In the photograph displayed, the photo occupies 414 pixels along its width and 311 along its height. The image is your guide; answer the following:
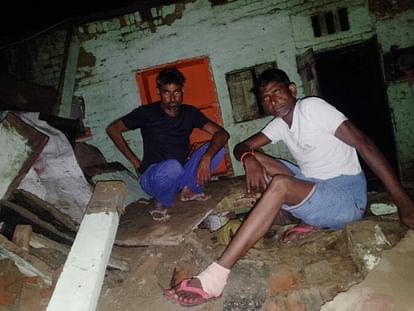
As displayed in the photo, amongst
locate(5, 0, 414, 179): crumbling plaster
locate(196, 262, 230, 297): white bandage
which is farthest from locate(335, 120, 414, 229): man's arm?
locate(5, 0, 414, 179): crumbling plaster

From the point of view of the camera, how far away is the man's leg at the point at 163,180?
359 centimetres

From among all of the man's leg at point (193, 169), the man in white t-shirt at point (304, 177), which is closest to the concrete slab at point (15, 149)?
the man's leg at point (193, 169)

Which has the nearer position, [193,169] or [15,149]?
[15,149]

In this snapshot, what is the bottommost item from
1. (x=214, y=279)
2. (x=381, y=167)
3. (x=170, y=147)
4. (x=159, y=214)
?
(x=214, y=279)

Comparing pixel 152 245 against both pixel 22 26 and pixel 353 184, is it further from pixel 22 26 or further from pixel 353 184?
pixel 22 26

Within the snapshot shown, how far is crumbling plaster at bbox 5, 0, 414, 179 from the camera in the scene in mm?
5801

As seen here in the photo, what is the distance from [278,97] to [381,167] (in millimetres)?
981

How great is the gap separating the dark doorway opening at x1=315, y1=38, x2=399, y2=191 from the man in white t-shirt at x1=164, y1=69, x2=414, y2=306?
3.16 meters

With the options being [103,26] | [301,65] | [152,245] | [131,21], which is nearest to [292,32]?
[301,65]

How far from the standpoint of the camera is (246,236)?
2.46m

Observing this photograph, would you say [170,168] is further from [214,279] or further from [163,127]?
[214,279]

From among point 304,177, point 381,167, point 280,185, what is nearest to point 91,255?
point 280,185

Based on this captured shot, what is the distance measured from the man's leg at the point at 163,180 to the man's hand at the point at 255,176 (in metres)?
0.80

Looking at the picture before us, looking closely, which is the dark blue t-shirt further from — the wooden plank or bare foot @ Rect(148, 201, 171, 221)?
the wooden plank
